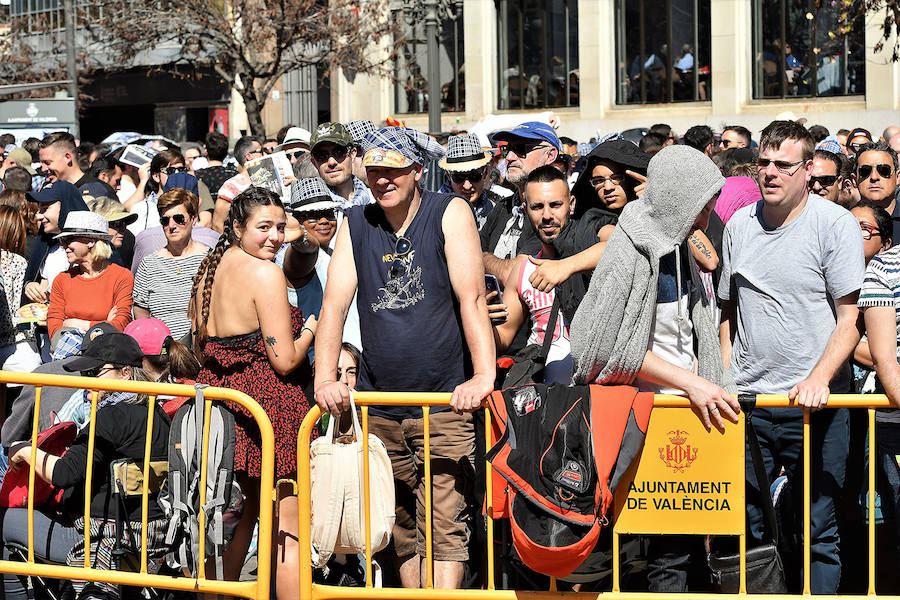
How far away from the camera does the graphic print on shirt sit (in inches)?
200

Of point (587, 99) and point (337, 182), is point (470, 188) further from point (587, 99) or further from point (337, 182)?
point (587, 99)

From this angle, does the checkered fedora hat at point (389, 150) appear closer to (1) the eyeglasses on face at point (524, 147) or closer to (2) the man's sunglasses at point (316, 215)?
(2) the man's sunglasses at point (316, 215)

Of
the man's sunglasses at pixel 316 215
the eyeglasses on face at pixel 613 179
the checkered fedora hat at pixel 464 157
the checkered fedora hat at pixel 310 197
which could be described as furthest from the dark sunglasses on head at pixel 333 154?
the eyeglasses on face at pixel 613 179

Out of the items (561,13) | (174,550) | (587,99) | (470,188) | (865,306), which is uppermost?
(561,13)

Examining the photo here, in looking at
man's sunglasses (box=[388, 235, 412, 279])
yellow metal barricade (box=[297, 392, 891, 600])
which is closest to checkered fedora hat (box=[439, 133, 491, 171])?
man's sunglasses (box=[388, 235, 412, 279])

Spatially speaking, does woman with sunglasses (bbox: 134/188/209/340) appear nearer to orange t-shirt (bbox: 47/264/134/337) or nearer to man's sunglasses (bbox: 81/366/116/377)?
orange t-shirt (bbox: 47/264/134/337)

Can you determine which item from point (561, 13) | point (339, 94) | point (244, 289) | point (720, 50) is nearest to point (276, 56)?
point (339, 94)

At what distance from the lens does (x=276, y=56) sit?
24.9 meters

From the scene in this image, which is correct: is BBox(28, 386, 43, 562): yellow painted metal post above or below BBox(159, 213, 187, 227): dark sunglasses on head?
below

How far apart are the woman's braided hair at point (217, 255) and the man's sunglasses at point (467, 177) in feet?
6.66

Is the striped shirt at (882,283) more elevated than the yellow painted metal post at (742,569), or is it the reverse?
the striped shirt at (882,283)

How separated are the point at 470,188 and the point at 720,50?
17351 millimetres

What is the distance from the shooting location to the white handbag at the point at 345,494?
16.0 ft

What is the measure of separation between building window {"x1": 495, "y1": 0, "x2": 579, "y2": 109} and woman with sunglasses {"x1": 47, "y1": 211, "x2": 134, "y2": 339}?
64.6 feet
